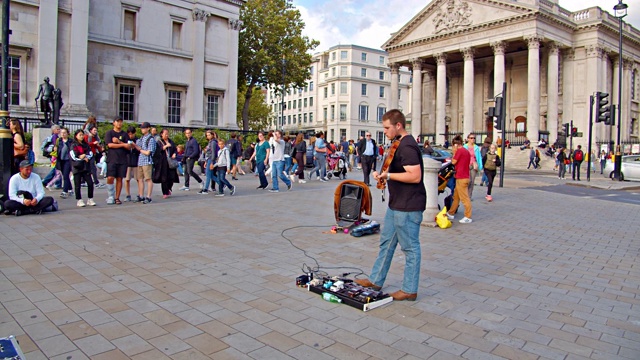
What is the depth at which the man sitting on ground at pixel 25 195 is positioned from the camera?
8.80m

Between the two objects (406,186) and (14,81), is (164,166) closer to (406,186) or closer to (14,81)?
(406,186)

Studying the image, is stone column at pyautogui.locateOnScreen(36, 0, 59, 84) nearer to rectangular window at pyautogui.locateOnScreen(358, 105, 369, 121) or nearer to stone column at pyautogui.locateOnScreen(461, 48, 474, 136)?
stone column at pyautogui.locateOnScreen(461, 48, 474, 136)

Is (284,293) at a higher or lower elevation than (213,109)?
lower

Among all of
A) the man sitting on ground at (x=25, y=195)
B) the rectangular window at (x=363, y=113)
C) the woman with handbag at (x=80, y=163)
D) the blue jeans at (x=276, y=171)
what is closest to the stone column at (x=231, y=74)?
the blue jeans at (x=276, y=171)

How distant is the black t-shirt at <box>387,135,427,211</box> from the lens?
4.65 m

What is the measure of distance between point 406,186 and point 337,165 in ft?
53.0

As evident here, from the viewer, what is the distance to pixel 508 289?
17.5ft

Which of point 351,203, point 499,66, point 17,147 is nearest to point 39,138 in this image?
point 17,147

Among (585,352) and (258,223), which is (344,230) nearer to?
(258,223)

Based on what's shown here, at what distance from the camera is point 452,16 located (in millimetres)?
46750

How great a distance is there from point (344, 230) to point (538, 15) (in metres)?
39.5

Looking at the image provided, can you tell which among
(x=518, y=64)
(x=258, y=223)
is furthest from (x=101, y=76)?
(x=518, y=64)

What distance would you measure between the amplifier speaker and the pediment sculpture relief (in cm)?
4227

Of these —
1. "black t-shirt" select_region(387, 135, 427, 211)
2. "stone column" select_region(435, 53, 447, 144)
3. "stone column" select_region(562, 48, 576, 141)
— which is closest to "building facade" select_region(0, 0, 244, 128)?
"stone column" select_region(435, 53, 447, 144)
